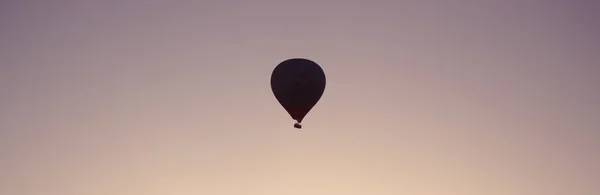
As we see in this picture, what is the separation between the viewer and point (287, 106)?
3331cm

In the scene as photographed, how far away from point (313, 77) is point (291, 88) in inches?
35.2

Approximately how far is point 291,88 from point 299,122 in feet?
4.20

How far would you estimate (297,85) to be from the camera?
108ft

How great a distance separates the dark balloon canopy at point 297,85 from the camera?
3306cm

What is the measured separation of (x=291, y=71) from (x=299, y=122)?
1.84 metres

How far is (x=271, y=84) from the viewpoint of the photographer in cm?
3388

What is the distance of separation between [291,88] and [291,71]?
1.99 ft

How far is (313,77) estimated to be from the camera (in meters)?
33.3

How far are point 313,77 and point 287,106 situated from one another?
54.1 inches

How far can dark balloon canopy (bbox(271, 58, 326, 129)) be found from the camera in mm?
33062

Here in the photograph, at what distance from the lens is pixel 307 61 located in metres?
33.5

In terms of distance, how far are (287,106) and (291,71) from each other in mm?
1248

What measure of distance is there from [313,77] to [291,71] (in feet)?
2.66
